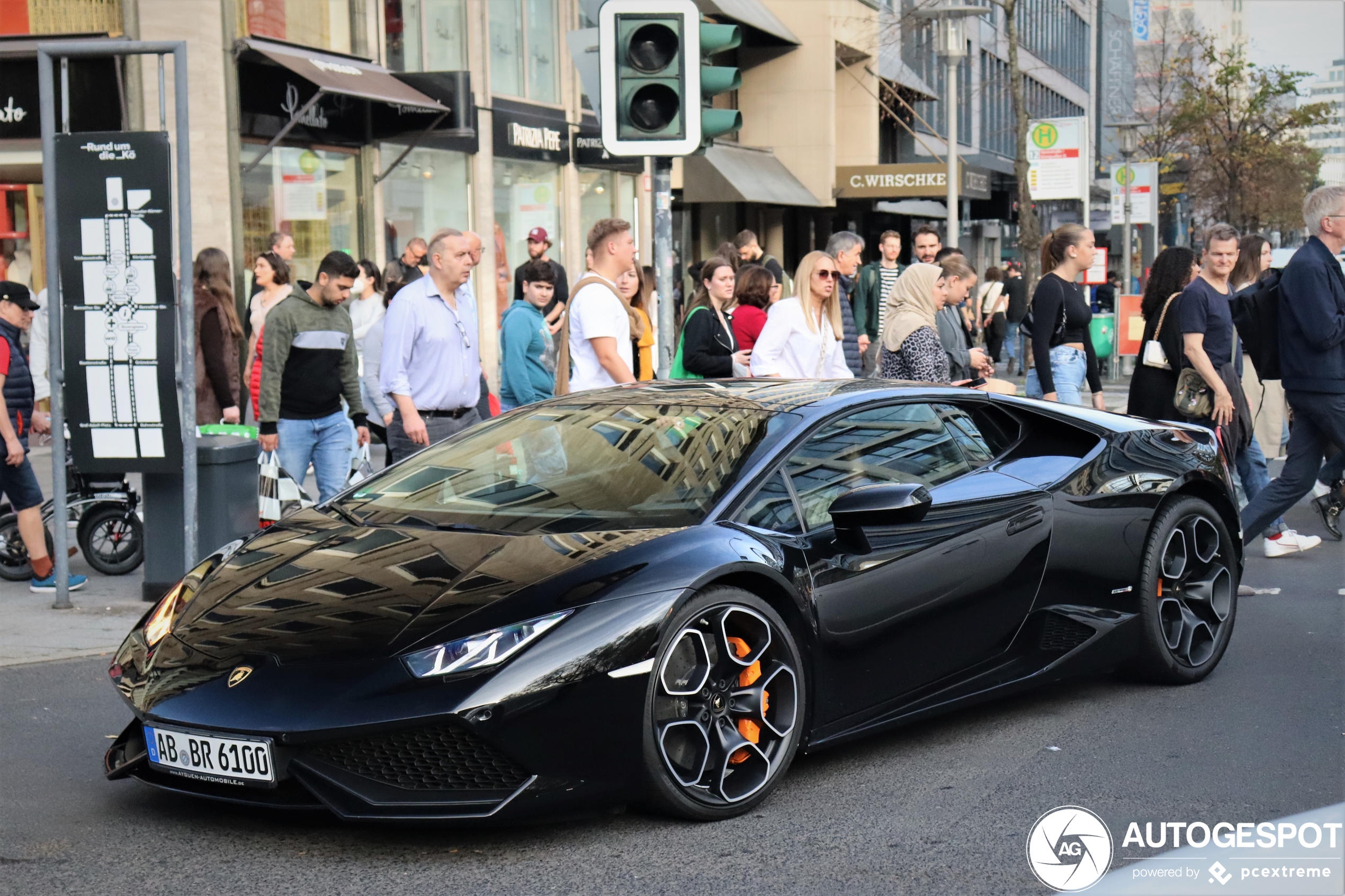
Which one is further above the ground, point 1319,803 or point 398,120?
point 398,120

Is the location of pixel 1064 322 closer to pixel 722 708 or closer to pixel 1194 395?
pixel 1194 395

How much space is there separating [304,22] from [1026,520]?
14414 mm

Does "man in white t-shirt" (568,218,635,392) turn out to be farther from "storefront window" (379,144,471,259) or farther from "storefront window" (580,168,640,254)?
"storefront window" (580,168,640,254)

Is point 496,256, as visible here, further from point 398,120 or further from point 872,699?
point 872,699

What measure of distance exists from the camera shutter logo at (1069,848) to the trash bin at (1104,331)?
1893 centimetres

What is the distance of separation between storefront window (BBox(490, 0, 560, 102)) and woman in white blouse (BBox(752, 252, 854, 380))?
565 inches

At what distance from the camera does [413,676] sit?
155 inches

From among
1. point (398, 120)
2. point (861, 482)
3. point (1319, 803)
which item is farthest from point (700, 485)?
point (398, 120)

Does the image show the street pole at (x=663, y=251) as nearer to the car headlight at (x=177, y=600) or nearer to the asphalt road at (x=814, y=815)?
the asphalt road at (x=814, y=815)

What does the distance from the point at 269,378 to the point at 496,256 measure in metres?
13.8

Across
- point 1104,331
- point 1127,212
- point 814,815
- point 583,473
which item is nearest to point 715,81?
point 583,473

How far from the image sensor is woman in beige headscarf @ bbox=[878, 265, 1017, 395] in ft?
29.5

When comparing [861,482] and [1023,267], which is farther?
[1023,267]

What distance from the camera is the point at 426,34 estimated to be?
66.8 feet
